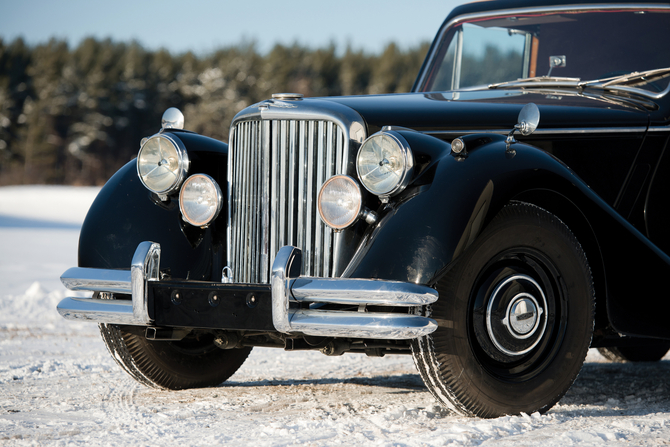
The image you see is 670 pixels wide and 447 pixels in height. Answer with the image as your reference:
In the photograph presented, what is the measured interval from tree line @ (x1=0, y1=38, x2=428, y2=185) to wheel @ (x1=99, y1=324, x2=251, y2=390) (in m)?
39.9

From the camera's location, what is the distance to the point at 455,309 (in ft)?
9.43

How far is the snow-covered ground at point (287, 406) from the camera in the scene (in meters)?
2.79

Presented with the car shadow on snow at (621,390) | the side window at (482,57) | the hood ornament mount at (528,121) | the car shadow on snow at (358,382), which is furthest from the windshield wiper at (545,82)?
the car shadow on snow at (358,382)

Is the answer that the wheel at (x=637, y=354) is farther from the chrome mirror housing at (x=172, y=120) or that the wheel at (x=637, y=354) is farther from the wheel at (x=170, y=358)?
the chrome mirror housing at (x=172, y=120)

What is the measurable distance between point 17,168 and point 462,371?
45.5 meters

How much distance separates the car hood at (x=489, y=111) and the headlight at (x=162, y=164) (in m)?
0.77

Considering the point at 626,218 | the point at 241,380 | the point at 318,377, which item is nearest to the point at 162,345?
the point at 241,380

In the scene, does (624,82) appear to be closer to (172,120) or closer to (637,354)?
(637,354)

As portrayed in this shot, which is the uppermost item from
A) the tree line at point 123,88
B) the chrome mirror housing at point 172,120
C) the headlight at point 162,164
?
the tree line at point 123,88

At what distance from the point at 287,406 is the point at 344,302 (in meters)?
0.91

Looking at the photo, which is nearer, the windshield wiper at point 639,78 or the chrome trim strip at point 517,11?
the windshield wiper at point 639,78

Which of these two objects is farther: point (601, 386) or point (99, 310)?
point (601, 386)

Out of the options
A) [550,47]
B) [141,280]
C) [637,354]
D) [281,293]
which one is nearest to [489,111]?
[550,47]

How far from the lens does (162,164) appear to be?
139 inches
